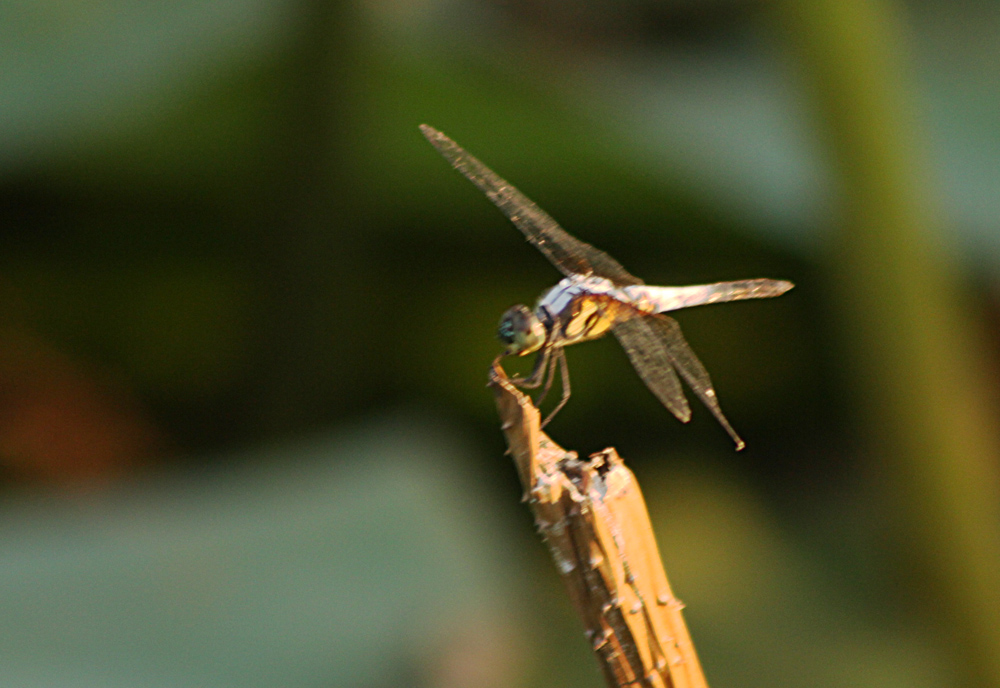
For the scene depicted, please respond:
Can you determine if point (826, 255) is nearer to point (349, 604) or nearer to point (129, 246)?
point (349, 604)

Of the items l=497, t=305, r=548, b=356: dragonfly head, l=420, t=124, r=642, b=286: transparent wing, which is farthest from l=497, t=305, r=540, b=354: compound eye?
l=420, t=124, r=642, b=286: transparent wing

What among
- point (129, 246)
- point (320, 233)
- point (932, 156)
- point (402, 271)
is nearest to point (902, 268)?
point (932, 156)

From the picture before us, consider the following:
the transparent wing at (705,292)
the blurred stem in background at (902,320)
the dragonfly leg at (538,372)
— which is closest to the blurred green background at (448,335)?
the blurred stem in background at (902,320)

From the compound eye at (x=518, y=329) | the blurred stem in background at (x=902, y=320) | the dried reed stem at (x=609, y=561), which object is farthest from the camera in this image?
the blurred stem in background at (x=902, y=320)

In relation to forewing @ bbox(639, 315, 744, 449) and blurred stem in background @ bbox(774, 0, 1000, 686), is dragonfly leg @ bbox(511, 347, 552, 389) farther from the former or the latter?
blurred stem in background @ bbox(774, 0, 1000, 686)

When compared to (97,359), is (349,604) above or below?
below

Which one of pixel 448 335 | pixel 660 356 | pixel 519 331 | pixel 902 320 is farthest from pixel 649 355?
pixel 448 335

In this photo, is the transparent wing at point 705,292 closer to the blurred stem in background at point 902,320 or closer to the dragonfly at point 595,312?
the dragonfly at point 595,312
